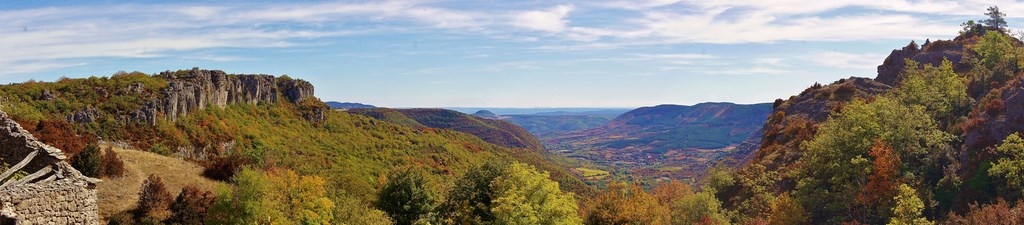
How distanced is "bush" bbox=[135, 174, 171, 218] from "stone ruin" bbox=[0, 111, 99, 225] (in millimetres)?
9515

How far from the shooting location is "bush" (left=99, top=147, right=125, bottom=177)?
30.5m

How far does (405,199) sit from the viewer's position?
Answer: 40281mm

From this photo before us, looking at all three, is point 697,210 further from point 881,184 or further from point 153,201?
point 153,201

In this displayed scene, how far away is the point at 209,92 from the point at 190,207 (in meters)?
62.6

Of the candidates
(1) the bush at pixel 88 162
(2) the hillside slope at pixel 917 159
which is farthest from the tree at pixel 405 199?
(2) the hillside slope at pixel 917 159

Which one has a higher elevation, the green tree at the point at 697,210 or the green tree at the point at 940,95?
the green tree at the point at 940,95

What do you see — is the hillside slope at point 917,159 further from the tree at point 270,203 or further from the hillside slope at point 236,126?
the tree at point 270,203

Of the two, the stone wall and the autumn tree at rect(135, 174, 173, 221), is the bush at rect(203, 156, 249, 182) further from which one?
the stone wall

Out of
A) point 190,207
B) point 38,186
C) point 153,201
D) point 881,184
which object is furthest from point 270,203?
point 881,184

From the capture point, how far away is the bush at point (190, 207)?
90.7 feet

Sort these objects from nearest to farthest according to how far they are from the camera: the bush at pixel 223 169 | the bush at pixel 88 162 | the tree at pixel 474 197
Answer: the bush at pixel 88 162 → the bush at pixel 223 169 → the tree at pixel 474 197

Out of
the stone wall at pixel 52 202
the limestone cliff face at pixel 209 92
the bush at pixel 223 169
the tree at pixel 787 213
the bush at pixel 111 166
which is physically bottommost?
the tree at pixel 787 213

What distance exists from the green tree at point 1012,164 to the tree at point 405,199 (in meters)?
40.8

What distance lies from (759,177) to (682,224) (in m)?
22.5
